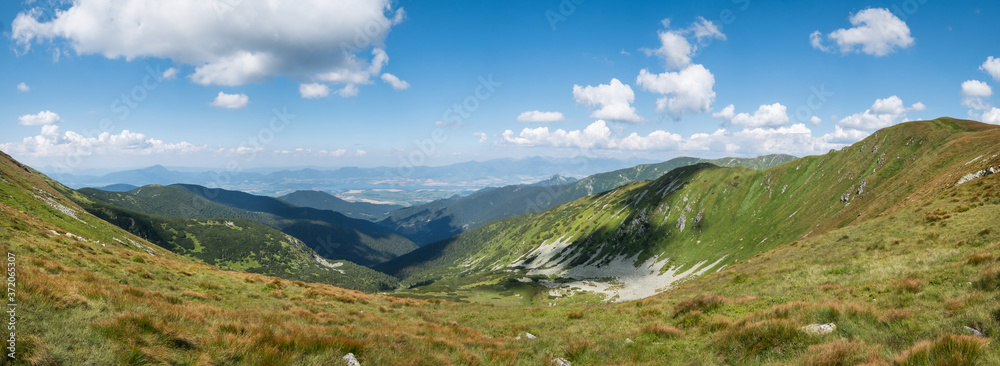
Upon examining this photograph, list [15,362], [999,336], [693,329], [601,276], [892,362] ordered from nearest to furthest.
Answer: [15,362]
[892,362]
[999,336]
[693,329]
[601,276]

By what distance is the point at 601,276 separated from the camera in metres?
168

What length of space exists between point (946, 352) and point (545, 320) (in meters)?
17.8

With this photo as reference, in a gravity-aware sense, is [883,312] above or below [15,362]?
below

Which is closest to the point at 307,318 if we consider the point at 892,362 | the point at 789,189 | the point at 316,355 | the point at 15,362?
the point at 316,355

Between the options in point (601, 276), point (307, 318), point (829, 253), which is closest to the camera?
point (307, 318)

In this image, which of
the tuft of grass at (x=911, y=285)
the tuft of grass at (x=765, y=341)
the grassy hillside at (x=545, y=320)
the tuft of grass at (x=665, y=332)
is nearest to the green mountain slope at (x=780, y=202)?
the grassy hillside at (x=545, y=320)

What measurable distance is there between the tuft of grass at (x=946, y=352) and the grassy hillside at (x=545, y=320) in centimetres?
3

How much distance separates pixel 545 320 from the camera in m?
23.1

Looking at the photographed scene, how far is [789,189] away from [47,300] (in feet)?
568

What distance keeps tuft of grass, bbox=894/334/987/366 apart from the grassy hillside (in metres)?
0.03

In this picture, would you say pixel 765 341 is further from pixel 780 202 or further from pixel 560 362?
pixel 780 202

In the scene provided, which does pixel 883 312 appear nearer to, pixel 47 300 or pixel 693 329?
pixel 693 329

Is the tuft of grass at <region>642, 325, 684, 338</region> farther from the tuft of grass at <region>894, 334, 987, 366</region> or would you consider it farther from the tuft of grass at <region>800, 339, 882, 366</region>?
the tuft of grass at <region>894, 334, 987, 366</region>

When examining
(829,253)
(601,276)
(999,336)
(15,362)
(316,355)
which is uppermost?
(15,362)
